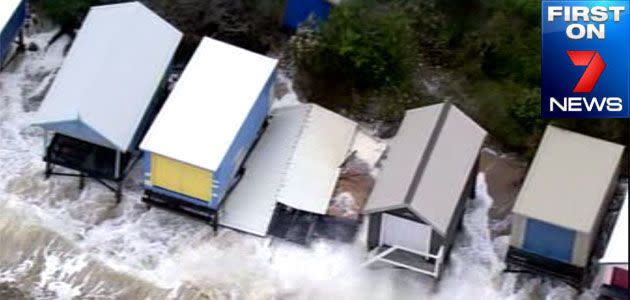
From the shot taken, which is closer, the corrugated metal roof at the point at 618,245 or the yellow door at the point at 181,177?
the corrugated metal roof at the point at 618,245

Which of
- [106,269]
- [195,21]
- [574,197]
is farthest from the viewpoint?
[195,21]

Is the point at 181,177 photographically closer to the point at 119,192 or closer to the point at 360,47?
the point at 119,192

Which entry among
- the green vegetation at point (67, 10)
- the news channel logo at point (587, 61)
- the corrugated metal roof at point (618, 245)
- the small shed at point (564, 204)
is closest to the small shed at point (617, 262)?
the corrugated metal roof at point (618, 245)

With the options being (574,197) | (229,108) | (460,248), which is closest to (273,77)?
(229,108)

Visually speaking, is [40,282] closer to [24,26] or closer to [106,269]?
[106,269]

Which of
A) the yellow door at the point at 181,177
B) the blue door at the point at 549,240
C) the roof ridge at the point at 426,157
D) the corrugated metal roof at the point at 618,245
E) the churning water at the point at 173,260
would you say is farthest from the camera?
the yellow door at the point at 181,177

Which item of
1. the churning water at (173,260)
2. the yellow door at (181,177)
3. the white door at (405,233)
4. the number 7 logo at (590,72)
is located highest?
the number 7 logo at (590,72)

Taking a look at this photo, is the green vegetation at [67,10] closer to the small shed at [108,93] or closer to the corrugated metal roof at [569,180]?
the small shed at [108,93]
